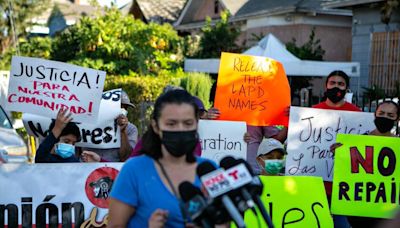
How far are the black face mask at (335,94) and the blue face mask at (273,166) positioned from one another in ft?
2.51

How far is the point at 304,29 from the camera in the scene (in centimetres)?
2456

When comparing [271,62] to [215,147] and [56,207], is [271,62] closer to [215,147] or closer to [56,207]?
[215,147]

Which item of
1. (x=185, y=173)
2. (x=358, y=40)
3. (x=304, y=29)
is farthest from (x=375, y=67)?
(x=185, y=173)

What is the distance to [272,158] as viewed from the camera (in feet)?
19.6

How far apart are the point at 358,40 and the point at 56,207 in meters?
16.1

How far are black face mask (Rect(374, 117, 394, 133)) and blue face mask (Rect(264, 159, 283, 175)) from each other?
3.26 feet

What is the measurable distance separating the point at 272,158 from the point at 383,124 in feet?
3.56

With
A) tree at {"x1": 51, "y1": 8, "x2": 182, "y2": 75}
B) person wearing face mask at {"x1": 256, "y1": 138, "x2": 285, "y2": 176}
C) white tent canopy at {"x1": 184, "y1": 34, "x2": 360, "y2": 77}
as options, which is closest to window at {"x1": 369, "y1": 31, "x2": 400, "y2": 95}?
white tent canopy at {"x1": 184, "y1": 34, "x2": 360, "y2": 77}

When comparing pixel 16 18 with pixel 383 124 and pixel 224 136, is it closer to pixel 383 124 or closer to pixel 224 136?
pixel 224 136

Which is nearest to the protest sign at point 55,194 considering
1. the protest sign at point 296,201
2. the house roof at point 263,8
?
the protest sign at point 296,201

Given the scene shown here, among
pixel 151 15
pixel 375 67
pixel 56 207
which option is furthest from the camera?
pixel 151 15

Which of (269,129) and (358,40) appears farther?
(358,40)

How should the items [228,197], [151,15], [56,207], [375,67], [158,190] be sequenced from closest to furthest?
[228,197] < [158,190] < [56,207] < [375,67] < [151,15]

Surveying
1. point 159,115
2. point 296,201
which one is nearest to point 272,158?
point 296,201
